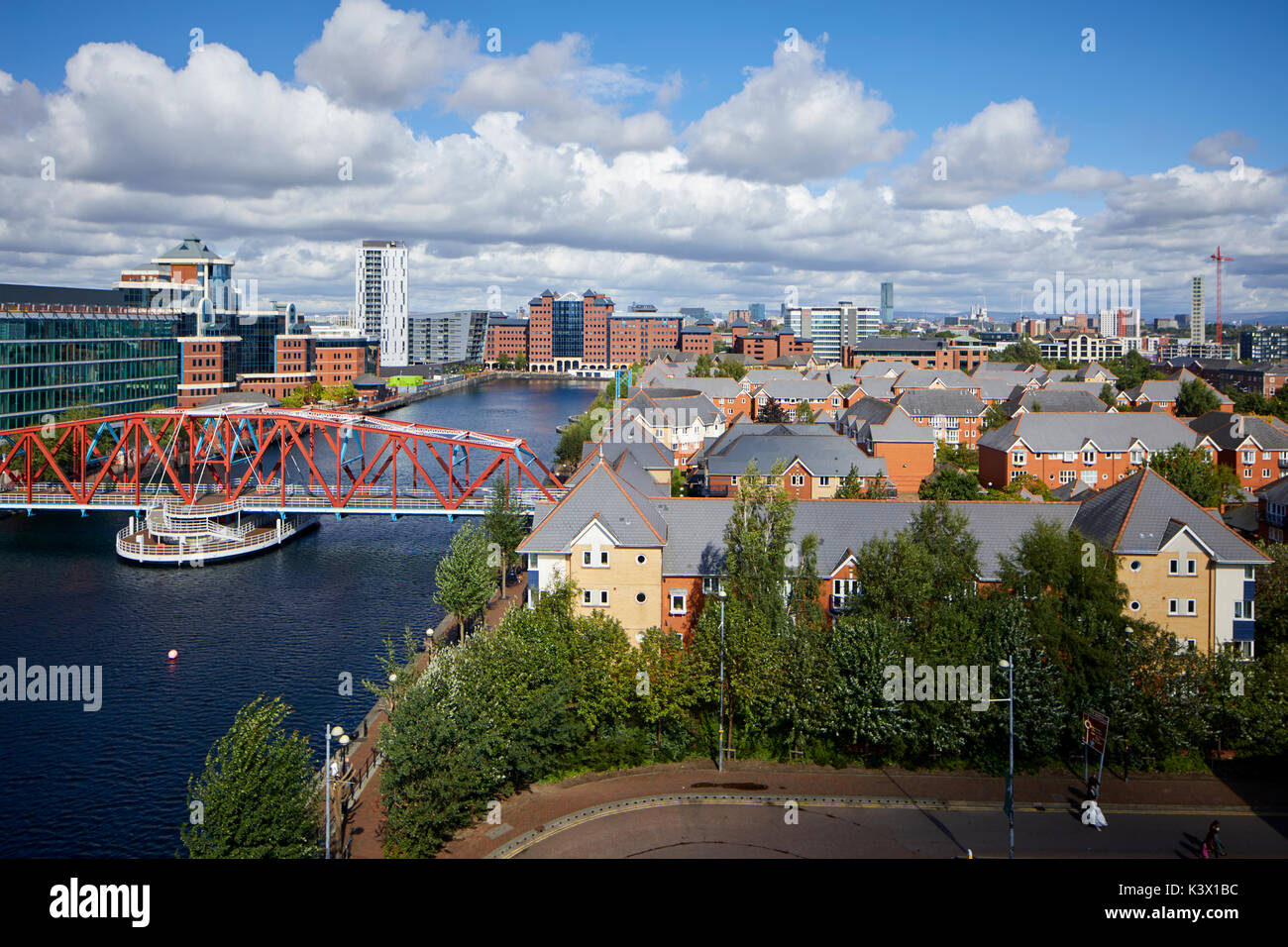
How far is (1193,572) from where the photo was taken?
27.3 m

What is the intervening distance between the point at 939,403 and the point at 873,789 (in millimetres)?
59290

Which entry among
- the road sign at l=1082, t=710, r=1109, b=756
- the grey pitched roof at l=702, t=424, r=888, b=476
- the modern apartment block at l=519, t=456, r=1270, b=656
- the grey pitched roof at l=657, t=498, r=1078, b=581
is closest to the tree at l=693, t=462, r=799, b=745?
the modern apartment block at l=519, t=456, r=1270, b=656

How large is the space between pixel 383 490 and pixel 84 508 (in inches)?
672

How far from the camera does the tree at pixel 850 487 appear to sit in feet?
158

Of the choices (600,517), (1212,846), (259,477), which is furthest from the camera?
(259,477)

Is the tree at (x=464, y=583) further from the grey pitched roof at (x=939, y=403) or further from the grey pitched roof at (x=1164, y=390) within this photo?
the grey pitched roof at (x=1164, y=390)

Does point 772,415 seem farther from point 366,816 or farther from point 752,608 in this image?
point 366,816

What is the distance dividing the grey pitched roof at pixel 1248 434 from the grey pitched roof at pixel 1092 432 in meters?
1.61

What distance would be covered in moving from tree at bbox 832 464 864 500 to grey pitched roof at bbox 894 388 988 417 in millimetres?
27105

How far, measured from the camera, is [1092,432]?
62.0 m

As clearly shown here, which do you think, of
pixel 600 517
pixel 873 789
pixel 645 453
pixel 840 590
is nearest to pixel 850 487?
pixel 645 453

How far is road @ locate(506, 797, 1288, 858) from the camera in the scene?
19.6 meters

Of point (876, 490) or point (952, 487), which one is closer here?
point (876, 490)
